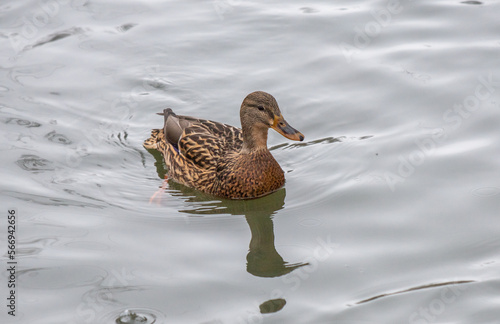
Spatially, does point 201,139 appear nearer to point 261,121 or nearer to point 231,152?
point 231,152

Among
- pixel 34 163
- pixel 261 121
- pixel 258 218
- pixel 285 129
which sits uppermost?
pixel 34 163

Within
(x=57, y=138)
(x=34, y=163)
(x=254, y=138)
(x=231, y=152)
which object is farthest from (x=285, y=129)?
(x=57, y=138)

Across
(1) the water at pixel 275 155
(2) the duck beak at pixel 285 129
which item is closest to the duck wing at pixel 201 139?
(1) the water at pixel 275 155

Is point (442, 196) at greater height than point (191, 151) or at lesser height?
lesser

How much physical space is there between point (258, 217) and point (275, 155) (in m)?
1.70

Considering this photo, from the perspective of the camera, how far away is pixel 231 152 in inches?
374

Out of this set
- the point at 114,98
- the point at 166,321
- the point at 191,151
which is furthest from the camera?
the point at 114,98

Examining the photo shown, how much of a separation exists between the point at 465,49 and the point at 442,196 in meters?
4.09

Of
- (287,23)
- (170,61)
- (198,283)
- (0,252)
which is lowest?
(198,283)

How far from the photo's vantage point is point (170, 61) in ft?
41.1

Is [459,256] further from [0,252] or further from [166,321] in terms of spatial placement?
[0,252]

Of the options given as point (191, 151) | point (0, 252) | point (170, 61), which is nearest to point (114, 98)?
point (170, 61)

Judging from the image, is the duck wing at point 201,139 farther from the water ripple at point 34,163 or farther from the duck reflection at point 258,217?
Result: the water ripple at point 34,163

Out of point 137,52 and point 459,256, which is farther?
point 137,52
